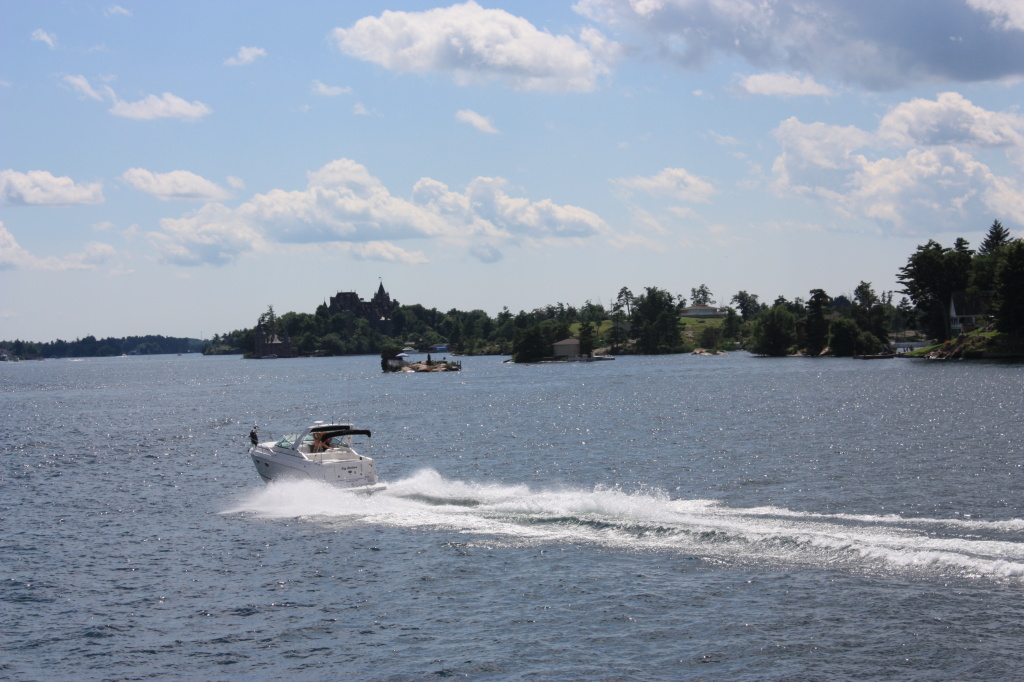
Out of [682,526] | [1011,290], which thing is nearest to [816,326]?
[1011,290]

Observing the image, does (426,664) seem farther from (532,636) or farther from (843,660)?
(843,660)

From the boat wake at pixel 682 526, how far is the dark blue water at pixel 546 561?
12cm

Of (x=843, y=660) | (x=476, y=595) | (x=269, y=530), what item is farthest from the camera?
(x=269, y=530)

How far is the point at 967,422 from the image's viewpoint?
55.9m

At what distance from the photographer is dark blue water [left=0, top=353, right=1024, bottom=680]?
1898cm

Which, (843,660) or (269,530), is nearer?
(843,660)

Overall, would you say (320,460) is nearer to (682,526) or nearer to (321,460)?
(321,460)

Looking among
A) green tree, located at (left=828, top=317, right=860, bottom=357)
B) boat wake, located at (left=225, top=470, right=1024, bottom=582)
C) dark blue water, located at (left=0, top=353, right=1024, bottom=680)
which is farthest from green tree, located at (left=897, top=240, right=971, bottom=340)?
boat wake, located at (left=225, top=470, right=1024, bottom=582)

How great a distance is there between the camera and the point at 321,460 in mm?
37844

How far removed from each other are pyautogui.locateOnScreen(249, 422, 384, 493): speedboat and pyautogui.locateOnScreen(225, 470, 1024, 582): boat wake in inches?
23.0

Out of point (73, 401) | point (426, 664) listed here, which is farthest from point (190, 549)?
point (73, 401)

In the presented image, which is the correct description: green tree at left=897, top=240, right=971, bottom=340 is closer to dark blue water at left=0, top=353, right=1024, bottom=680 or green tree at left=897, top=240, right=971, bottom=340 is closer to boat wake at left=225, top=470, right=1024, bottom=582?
dark blue water at left=0, top=353, right=1024, bottom=680

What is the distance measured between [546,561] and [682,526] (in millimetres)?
4844

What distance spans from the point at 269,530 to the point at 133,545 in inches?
183
